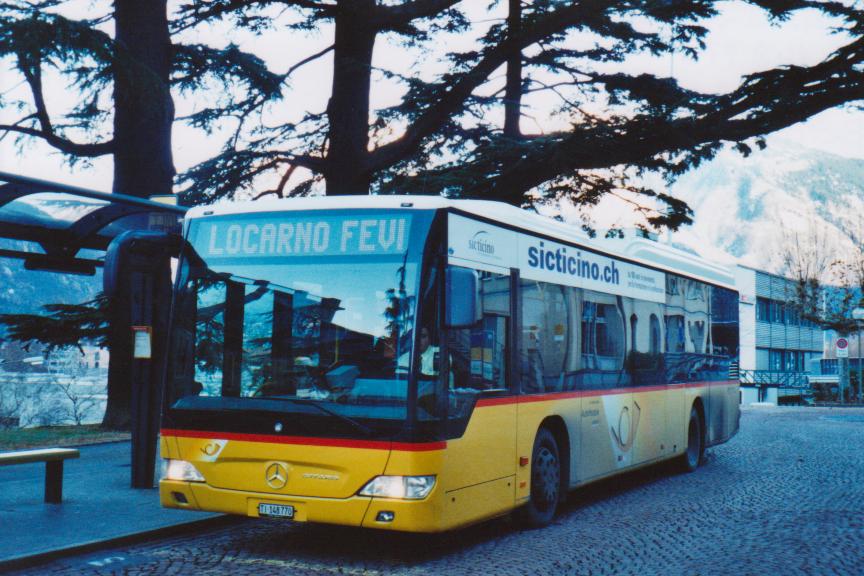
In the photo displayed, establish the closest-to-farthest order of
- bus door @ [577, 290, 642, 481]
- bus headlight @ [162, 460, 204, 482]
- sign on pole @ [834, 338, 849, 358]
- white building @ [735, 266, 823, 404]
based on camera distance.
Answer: bus headlight @ [162, 460, 204, 482], bus door @ [577, 290, 642, 481], sign on pole @ [834, 338, 849, 358], white building @ [735, 266, 823, 404]

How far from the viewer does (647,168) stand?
17562mm

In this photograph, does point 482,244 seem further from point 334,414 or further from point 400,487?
point 400,487

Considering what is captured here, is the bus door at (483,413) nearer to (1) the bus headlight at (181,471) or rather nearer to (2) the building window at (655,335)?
(1) the bus headlight at (181,471)

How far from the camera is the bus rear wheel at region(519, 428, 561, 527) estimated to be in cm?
916

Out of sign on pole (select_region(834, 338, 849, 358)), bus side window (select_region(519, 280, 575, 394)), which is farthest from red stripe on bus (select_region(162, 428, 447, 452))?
sign on pole (select_region(834, 338, 849, 358))

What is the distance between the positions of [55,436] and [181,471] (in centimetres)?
906

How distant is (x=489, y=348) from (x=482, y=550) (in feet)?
5.21

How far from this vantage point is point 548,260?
9578mm

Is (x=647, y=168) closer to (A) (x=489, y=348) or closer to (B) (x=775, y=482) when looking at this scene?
(B) (x=775, y=482)

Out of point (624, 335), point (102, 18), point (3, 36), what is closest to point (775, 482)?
point (624, 335)

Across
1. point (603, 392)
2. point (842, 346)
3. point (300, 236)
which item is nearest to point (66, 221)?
point (300, 236)

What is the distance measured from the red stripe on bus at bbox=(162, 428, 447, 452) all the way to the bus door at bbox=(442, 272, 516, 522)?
338 millimetres

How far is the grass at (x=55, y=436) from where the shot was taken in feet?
48.9

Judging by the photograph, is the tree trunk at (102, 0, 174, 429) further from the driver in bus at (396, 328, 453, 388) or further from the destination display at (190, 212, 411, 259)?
the driver in bus at (396, 328, 453, 388)
